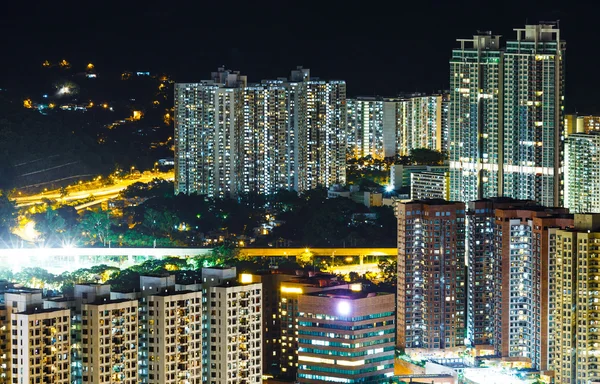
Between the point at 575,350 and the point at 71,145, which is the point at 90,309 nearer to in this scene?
the point at 575,350

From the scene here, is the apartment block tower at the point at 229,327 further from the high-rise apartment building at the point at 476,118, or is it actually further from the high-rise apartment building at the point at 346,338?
the high-rise apartment building at the point at 476,118

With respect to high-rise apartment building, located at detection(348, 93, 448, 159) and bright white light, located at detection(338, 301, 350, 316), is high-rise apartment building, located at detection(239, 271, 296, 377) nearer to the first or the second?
bright white light, located at detection(338, 301, 350, 316)

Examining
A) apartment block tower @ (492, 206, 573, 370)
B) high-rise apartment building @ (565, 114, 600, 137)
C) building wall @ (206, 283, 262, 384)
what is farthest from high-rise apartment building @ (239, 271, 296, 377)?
high-rise apartment building @ (565, 114, 600, 137)

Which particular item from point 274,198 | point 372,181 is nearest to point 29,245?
point 274,198

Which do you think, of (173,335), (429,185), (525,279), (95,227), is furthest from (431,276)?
(95,227)

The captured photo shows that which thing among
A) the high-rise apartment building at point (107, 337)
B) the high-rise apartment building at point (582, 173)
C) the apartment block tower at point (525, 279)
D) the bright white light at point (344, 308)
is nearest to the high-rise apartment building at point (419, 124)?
the high-rise apartment building at point (582, 173)

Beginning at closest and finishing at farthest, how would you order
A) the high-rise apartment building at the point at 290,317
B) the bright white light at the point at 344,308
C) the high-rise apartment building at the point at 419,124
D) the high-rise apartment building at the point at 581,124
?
the bright white light at the point at 344,308 → the high-rise apartment building at the point at 290,317 → the high-rise apartment building at the point at 581,124 → the high-rise apartment building at the point at 419,124
